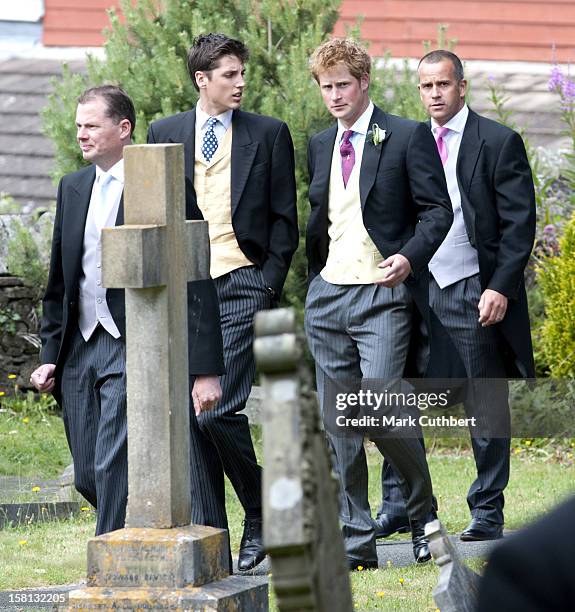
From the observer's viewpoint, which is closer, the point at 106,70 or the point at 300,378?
the point at 300,378

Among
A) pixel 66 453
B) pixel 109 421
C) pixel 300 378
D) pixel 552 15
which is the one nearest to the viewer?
pixel 300 378

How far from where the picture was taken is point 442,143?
6992mm

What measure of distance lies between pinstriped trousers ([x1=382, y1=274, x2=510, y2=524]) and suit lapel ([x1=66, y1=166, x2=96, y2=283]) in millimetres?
1937

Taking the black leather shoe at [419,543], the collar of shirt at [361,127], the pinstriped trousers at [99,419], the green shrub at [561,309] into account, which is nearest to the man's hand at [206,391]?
the pinstriped trousers at [99,419]

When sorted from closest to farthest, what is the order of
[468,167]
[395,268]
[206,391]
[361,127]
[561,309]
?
1. [206,391]
2. [395,268]
3. [361,127]
4. [468,167]
5. [561,309]

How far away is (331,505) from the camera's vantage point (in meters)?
2.20

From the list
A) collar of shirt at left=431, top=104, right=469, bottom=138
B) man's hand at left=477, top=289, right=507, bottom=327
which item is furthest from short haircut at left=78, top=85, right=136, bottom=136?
man's hand at left=477, top=289, right=507, bottom=327

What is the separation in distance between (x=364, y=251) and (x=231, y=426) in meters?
0.95

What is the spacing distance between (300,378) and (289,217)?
4.36 meters

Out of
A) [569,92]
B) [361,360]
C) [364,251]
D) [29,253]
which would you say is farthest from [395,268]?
[569,92]

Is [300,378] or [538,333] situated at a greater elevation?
[300,378]

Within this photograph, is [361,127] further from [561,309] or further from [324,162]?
[561,309]

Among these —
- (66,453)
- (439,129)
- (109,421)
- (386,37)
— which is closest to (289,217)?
(439,129)

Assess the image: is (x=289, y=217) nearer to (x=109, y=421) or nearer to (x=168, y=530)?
(x=109, y=421)
